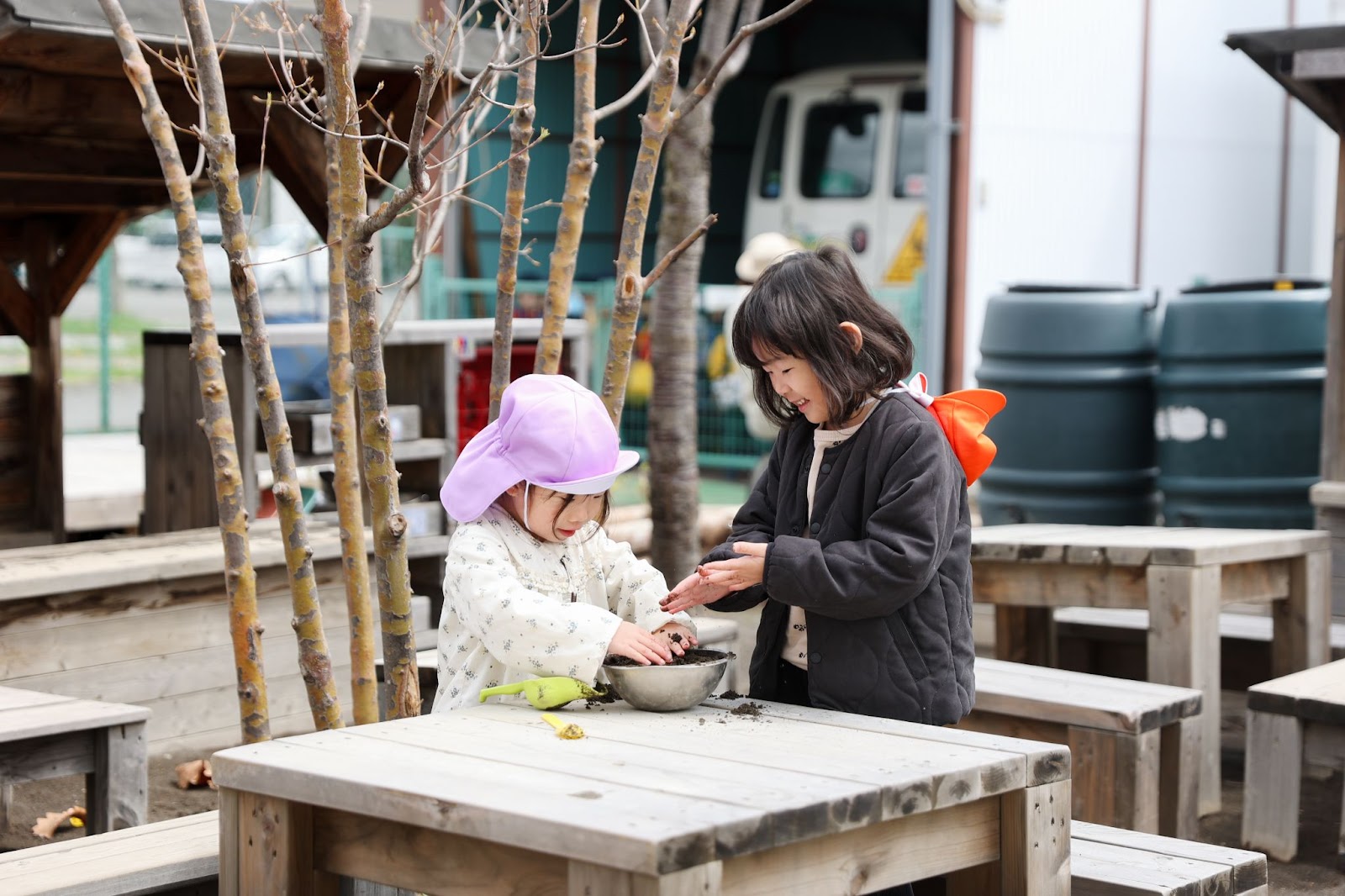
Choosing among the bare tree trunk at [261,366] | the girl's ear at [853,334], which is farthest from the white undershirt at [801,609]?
the bare tree trunk at [261,366]

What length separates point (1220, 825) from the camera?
4.42 metres

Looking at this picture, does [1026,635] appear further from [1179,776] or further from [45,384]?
[45,384]

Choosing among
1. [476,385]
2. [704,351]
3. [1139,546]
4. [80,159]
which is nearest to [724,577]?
[1139,546]

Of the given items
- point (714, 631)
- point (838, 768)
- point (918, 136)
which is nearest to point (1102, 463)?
point (714, 631)

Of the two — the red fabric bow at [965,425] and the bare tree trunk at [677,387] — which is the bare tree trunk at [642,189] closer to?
the red fabric bow at [965,425]

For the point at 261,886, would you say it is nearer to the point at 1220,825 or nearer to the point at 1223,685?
the point at 1220,825

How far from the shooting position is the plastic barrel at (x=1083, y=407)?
21.3 ft

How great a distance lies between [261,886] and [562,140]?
11.7 meters

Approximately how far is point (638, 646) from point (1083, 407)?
14.4ft

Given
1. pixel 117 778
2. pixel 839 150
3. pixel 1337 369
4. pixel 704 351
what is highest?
pixel 839 150

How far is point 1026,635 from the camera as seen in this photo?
5.16 meters

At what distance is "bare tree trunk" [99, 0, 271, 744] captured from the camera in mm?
3074

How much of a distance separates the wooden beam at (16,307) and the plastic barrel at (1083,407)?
4.06 meters

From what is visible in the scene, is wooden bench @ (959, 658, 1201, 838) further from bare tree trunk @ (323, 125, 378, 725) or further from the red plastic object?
the red plastic object
